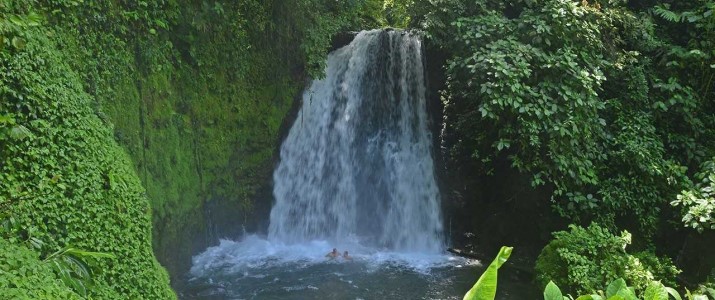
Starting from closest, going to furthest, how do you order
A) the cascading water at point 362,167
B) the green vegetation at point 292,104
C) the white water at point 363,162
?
the green vegetation at point 292,104 < the cascading water at point 362,167 < the white water at point 363,162

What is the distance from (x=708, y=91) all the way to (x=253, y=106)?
24.1 ft

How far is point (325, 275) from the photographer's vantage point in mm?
8336

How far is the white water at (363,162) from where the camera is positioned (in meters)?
10.1

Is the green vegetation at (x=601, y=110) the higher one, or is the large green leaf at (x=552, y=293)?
the green vegetation at (x=601, y=110)

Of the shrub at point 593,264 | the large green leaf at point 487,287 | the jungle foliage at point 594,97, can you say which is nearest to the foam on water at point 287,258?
the jungle foliage at point 594,97

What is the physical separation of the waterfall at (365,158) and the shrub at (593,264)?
310 cm

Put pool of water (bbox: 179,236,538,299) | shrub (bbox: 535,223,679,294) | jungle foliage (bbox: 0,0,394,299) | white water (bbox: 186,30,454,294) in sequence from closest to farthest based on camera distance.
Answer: jungle foliage (bbox: 0,0,394,299) < shrub (bbox: 535,223,679,294) < pool of water (bbox: 179,236,538,299) < white water (bbox: 186,30,454,294)

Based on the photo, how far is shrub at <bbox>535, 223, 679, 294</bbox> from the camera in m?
6.63

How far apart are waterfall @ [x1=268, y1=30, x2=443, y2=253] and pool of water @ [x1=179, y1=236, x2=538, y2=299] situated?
1.82 ft

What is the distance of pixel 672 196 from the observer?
7836mm

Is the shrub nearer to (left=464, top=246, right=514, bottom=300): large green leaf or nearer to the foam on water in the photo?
the foam on water

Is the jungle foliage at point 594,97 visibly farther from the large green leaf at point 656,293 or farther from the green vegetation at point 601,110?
the large green leaf at point 656,293

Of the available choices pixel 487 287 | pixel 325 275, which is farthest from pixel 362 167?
pixel 487 287

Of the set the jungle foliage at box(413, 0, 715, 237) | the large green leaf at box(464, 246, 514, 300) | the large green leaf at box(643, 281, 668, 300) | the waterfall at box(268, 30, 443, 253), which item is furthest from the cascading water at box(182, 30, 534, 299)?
the large green leaf at box(464, 246, 514, 300)
